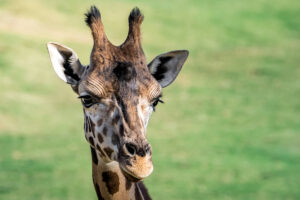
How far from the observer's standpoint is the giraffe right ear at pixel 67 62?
8461mm

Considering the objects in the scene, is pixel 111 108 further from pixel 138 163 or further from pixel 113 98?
pixel 138 163

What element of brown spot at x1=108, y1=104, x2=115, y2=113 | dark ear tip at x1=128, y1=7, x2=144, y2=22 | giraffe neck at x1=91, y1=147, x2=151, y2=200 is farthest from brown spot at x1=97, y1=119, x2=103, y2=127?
dark ear tip at x1=128, y1=7, x2=144, y2=22

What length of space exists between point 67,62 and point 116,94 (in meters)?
0.89

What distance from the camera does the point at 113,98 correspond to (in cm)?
793

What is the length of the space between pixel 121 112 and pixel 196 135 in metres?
17.2

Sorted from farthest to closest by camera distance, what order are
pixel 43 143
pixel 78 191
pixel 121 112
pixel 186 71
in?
1. pixel 186 71
2. pixel 43 143
3. pixel 78 191
4. pixel 121 112

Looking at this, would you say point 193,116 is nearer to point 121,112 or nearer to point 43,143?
point 43,143

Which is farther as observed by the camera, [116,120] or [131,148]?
[116,120]

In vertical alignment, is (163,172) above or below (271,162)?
below

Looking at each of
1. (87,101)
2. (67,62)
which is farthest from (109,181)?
(67,62)

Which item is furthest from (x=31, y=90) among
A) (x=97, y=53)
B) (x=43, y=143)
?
(x=97, y=53)

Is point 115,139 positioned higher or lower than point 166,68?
lower

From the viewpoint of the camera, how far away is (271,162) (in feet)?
73.2

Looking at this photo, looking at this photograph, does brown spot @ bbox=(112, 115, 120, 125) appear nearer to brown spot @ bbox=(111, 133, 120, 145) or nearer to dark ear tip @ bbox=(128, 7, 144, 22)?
brown spot @ bbox=(111, 133, 120, 145)
